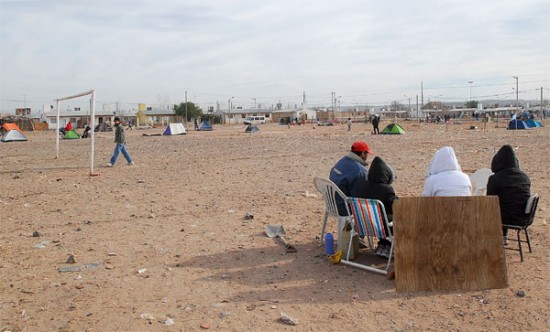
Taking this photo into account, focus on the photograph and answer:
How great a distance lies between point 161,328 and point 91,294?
1020 millimetres

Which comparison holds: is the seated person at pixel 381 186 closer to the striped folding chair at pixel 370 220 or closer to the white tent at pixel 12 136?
the striped folding chair at pixel 370 220

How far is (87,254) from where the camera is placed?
5.89 meters

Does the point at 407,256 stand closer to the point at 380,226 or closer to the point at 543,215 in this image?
the point at 380,226

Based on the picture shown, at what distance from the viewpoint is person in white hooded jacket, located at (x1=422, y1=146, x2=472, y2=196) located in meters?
5.18

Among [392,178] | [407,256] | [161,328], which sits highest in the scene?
[392,178]

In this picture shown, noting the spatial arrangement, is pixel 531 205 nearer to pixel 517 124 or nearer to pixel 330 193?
pixel 330 193

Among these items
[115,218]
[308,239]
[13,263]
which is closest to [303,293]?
[308,239]

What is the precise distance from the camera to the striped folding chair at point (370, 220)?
5088 millimetres

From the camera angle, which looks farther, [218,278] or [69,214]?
[69,214]

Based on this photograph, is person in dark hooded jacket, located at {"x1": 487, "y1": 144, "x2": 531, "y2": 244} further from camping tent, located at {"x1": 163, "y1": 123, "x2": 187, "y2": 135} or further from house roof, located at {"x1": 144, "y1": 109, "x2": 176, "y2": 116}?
house roof, located at {"x1": 144, "y1": 109, "x2": 176, "y2": 116}

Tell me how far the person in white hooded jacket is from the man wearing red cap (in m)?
0.70

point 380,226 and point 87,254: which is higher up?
point 380,226

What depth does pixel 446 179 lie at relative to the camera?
5.24m

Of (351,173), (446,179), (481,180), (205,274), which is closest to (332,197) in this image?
(351,173)
